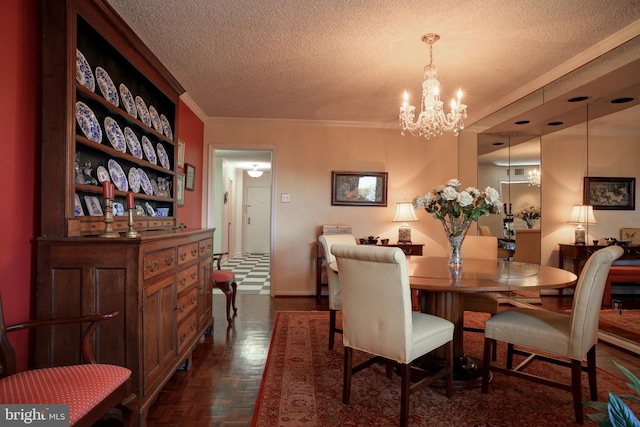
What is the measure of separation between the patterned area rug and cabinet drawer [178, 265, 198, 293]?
79 cm

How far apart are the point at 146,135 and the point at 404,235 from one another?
10.6 feet

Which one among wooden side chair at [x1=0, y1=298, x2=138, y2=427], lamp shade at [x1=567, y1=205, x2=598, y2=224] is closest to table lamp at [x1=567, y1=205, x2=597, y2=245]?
lamp shade at [x1=567, y1=205, x2=598, y2=224]

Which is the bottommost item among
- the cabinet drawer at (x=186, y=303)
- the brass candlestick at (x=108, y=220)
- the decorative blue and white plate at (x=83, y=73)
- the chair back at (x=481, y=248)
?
the cabinet drawer at (x=186, y=303)

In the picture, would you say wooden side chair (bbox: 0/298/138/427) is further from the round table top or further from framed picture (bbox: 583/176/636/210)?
framed picture (bbox: 583/176/636/210)

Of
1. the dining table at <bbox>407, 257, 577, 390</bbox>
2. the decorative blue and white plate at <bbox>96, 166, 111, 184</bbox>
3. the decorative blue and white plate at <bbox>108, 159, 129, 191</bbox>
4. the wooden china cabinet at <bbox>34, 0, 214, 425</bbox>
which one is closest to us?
the wooden china cabinet at <bbox>34, 0, 214, 425</bbox>

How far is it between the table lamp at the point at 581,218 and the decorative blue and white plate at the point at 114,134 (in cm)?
389

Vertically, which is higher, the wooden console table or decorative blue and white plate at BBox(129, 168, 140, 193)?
decorative blue and white plate at BBox(129, 168, 140, 193)

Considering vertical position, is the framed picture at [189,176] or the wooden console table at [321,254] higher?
the framed picture at [189,176]

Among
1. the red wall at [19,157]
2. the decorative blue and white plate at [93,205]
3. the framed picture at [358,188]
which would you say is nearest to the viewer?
the red wall at [19,157]

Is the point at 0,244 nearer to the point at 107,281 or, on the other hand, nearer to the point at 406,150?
the point at 107,281

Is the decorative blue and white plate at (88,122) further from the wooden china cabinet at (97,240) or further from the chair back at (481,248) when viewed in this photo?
the chair back at (481,248)

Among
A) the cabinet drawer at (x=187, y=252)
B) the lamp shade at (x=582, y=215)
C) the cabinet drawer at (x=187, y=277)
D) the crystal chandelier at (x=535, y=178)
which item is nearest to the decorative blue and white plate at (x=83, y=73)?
the cabinet drawer at (x=187, y=252)

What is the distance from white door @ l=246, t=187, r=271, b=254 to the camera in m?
9.51

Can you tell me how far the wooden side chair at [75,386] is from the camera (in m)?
1.09
